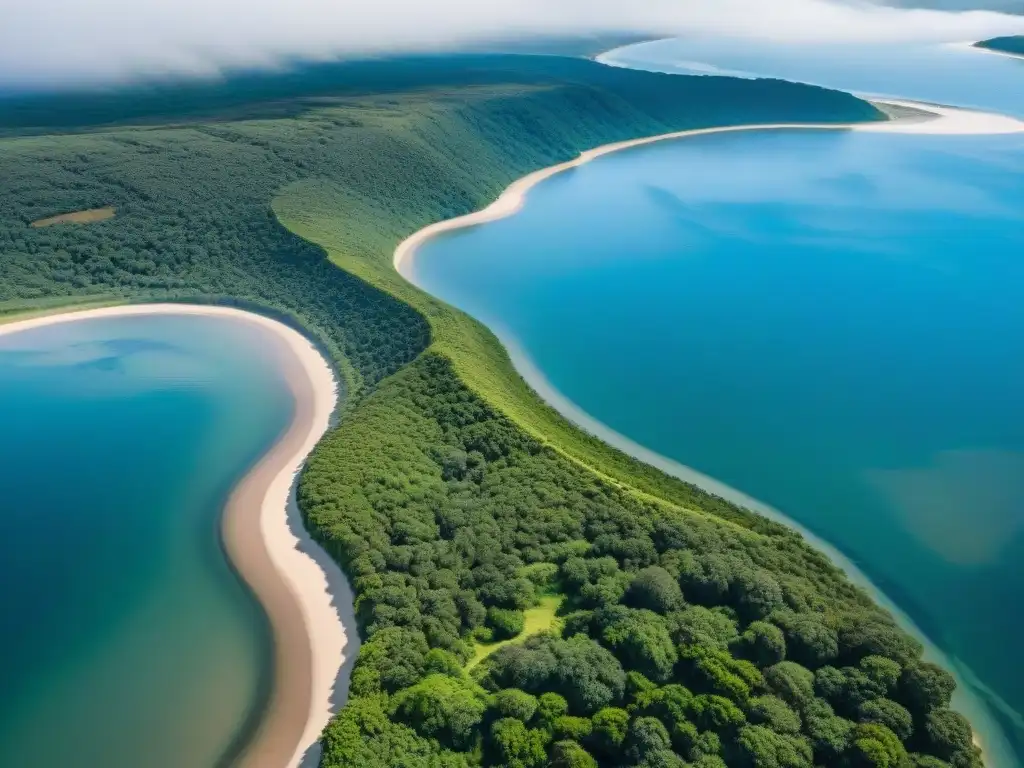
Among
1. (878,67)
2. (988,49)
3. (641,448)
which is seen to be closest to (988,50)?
(988,49)

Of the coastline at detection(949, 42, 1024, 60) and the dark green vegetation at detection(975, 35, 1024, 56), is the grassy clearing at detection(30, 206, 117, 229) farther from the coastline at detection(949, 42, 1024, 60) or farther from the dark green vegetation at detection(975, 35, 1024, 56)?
the dark green vegetation at detection(975, 35, 1024, 56)

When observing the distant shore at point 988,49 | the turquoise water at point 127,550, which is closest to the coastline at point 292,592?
the turquoise water at point 127,550

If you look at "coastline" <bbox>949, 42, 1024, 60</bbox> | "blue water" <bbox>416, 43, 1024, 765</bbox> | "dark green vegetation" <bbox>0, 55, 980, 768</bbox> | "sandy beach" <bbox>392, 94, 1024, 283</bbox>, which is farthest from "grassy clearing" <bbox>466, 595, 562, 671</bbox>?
"coastline" <bbox>949, 42, 1024, 60</bbox>

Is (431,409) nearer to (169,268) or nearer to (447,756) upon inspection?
(447,756)

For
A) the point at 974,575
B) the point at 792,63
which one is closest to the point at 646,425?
the point at 974,575

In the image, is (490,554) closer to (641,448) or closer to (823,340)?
(641,448)
